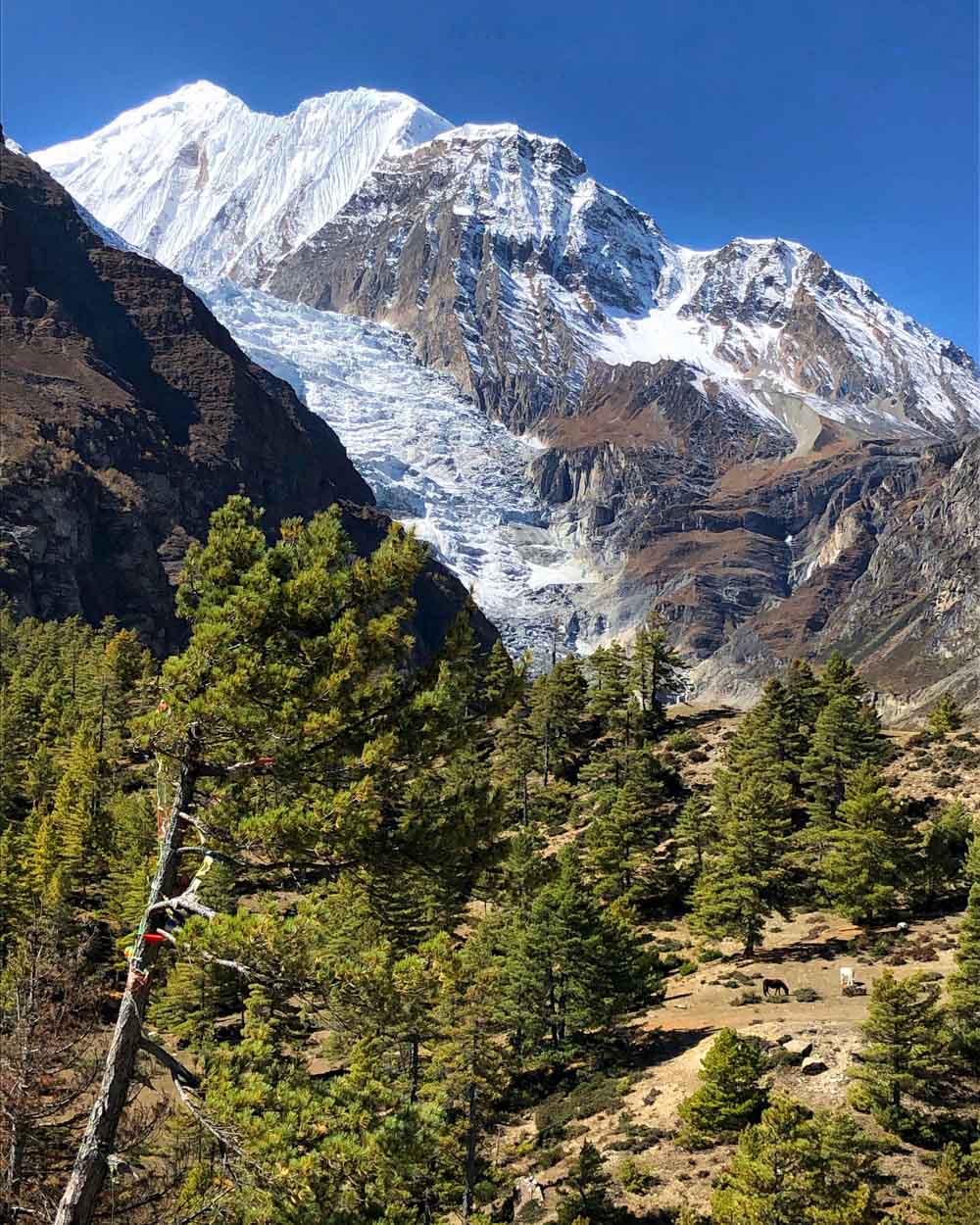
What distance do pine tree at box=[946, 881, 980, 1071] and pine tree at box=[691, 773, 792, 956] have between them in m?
13.1

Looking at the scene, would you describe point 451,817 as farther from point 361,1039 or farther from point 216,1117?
point 216,1117

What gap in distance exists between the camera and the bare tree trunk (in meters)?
9.23

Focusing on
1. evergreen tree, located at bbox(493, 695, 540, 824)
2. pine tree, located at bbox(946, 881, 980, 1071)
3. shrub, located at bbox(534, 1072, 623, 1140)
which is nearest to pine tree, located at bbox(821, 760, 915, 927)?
pine tree, located at bbox(946, 881, 980, 1071)

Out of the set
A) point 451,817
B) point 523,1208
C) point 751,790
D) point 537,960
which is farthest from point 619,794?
point 451,817

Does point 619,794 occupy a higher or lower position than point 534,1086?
higher

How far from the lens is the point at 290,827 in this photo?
10211mm

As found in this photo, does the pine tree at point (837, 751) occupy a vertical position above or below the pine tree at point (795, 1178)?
above

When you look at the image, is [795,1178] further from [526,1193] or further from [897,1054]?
[526,1193]

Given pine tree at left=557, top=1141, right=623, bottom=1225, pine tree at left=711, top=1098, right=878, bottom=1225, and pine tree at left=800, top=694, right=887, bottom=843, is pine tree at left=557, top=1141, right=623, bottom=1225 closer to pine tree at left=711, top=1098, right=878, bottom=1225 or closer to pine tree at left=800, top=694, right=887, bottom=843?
pine tree at left=711, top=1098, right=878, bottom=1225

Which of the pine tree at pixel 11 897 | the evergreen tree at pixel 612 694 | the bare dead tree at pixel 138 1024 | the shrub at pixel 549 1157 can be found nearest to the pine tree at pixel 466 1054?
the shrub at pixel 549 1157

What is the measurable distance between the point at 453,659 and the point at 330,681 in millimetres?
1811

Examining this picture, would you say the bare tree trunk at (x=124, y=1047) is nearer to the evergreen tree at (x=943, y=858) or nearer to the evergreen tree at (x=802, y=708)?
the evergreen tree at (x=943, y=858)

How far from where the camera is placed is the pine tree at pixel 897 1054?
2539 cm

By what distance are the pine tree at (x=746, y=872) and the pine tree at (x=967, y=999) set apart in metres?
Result: 13.1
